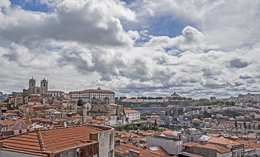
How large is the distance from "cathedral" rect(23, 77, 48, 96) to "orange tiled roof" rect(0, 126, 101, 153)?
80.4 m

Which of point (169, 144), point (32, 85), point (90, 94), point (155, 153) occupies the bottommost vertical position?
point (155, 153)

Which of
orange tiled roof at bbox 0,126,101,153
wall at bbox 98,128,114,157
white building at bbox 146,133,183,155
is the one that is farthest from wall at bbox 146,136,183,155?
orange tiled roof at bbox 0,126,101,153

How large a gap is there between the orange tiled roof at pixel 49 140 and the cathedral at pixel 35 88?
264 ft

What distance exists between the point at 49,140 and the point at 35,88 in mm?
82088

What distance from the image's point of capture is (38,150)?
19.4ft

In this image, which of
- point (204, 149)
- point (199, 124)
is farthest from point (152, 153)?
point (199, 124)

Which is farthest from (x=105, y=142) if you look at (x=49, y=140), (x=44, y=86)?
(x=44, y=86)

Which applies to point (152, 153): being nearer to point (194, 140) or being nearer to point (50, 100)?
point (194, 140)

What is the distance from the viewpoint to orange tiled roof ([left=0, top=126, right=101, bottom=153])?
622 cm

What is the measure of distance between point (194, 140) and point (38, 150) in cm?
1660

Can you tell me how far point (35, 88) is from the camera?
83562 millimetres

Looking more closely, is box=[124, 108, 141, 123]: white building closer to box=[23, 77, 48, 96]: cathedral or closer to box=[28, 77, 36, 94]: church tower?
box=[23, 77, 48, 96]: cathedral

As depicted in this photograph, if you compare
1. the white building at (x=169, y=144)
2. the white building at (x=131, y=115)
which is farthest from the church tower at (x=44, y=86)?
the white building at (x=169, y=144)

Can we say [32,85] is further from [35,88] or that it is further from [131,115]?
[131,115]
